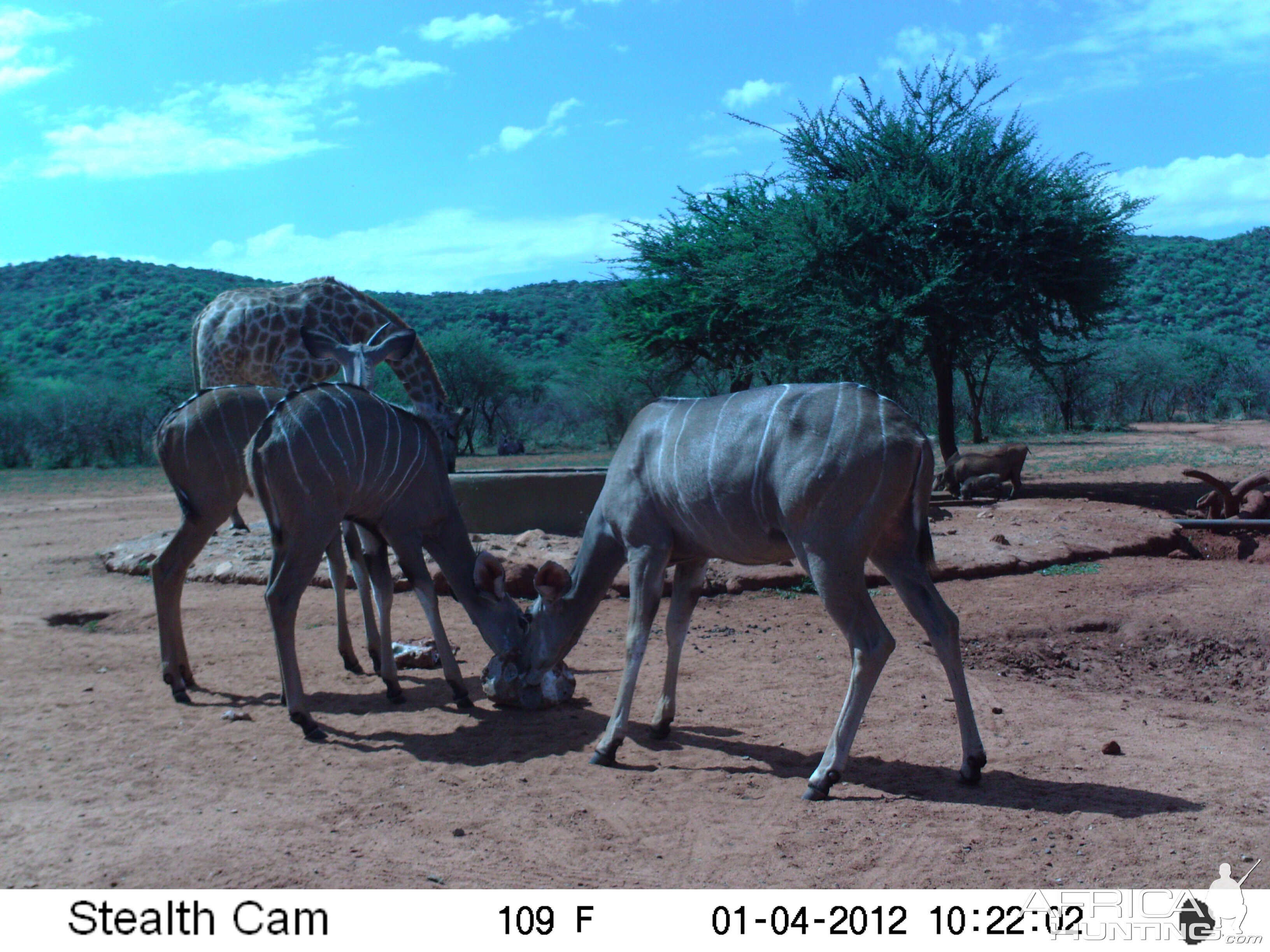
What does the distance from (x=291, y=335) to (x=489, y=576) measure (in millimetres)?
6019

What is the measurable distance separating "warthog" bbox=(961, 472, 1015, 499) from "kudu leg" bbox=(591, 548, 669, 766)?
11392mm

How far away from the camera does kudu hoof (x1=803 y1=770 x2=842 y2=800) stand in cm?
442

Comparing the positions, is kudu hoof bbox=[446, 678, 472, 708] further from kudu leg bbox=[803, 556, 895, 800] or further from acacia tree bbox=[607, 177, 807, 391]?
acacia tree bbox=[607, 177, 807, 391]

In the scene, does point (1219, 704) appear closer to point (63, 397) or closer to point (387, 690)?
point (387, 690)

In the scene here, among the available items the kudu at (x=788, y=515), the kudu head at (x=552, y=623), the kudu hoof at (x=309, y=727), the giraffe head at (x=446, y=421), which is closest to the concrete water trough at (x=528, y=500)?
the giraffe head at (x=446, y=421)

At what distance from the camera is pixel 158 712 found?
588cm

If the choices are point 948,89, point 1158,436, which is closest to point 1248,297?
point 1158,436

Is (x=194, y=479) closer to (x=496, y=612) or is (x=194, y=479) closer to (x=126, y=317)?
(x=496, y=612)

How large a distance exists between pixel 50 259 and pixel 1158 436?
187 feet

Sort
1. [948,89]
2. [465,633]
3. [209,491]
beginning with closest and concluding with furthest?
[209,491] < [465,633] < [948,89]

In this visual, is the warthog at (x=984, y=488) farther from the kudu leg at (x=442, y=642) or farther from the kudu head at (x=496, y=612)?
the kudu leg at (x=442, y=642)

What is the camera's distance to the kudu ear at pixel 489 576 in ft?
19.4

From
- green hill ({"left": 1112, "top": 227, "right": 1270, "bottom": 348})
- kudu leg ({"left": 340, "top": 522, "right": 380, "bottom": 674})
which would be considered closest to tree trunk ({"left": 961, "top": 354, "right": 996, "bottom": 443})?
kudu leg ({"left": 340, "top": 522, "right": 380, "bottom": 674})

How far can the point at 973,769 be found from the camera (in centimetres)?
454
